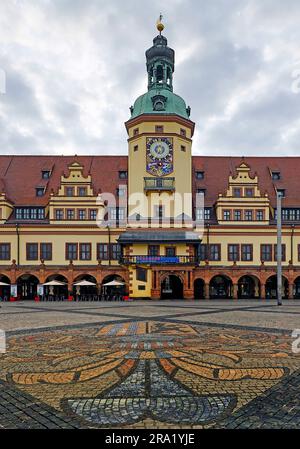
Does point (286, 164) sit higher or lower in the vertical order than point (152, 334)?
higher

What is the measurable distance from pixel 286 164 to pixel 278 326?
33.8 metres

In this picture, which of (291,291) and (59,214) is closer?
(291,291)

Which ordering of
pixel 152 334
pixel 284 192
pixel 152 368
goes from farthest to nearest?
pixel 284 192, pixel 152 334, pixel 152 368

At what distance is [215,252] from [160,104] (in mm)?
16639

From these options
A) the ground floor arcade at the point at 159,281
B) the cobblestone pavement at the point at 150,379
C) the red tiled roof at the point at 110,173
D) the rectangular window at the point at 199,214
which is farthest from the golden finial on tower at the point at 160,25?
the cobblestone pavement at the point at 150,379

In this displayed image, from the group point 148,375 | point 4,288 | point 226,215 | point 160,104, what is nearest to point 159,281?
point 226,215

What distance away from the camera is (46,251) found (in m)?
38.4

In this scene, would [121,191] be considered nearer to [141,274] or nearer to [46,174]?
[46,174]

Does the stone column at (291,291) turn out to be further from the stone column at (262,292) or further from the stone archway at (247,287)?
the stone archway at (247,287)

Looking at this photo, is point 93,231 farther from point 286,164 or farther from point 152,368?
point 152,368

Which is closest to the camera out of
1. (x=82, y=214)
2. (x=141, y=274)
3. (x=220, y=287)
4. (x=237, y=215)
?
(x=141, y=274)

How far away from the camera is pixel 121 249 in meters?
38.2

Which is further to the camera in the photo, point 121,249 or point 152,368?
point 121,249

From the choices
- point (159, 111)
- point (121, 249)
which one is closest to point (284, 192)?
point (159, 111)
